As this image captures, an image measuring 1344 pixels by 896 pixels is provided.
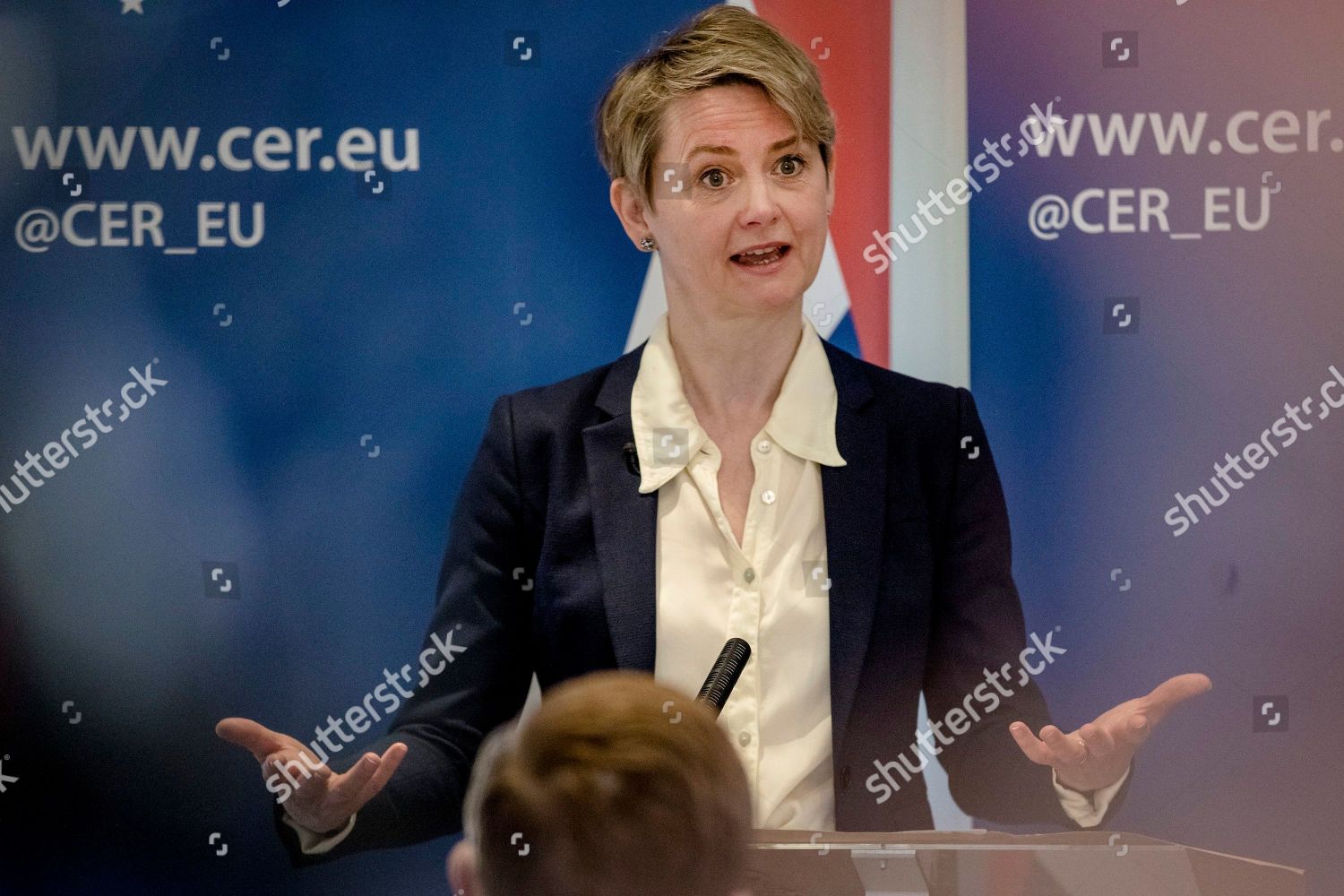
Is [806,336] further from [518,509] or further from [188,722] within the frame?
[188,722]

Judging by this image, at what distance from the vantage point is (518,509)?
9.39ft

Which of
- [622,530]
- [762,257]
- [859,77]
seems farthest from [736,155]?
[622,530]

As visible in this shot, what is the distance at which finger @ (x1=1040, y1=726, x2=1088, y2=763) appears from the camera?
2.40 meters

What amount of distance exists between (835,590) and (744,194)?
756mm

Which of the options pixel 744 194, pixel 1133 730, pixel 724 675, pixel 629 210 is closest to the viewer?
pixel 724 675

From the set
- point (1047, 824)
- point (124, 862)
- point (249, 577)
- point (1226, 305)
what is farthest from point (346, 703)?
point (1226, 305)

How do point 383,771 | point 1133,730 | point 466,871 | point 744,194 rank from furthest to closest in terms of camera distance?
point 744,194, point 383,771, point 1133,730, point 466,871

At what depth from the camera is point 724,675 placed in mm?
1914

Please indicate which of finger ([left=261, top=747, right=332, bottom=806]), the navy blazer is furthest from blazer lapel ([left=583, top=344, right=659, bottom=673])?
finger ([left=261, top=747, right=332, bottom=806])

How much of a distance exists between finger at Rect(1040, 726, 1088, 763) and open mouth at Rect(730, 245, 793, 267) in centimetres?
98

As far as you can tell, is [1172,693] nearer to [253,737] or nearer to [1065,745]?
[1065,745]

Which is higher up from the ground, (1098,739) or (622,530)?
(622,530)

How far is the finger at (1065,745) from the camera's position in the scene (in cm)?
240

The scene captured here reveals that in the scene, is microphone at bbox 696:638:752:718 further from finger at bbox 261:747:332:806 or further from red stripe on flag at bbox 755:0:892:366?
red stripe on flag at bbox 755:0:892:366
